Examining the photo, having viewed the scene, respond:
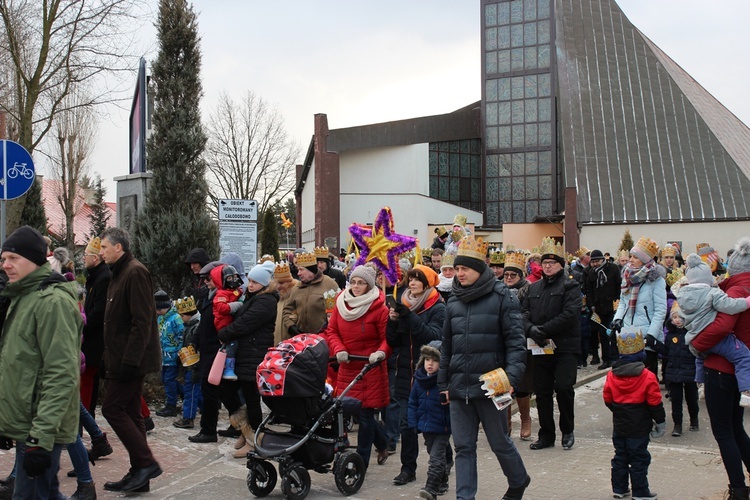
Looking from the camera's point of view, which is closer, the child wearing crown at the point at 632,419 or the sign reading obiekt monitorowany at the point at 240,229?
the child wearing crown at the point at 632,419

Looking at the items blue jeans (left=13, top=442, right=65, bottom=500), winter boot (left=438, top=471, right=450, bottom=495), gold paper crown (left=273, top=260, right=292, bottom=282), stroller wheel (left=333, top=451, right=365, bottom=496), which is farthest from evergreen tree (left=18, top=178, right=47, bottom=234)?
blue jeans (left=13, top=442, right=65, bottom=500)

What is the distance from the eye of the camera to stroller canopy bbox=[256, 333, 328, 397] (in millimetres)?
6504

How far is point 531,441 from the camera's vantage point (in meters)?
8.83

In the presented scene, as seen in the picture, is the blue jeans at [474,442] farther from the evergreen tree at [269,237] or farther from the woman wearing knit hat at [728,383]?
the evergreen tree at [269,237]

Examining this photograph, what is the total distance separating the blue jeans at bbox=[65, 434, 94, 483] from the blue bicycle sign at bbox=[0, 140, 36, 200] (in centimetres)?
443

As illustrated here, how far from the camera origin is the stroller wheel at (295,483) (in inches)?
255

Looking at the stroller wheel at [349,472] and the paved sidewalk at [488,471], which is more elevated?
the stroller wheel at [349,472]

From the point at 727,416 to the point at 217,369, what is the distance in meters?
4.61

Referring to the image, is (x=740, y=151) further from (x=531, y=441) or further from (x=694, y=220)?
(x=531, y=441)

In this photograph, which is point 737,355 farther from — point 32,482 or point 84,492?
point 84,492

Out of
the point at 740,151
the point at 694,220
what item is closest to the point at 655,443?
the point at 694,220

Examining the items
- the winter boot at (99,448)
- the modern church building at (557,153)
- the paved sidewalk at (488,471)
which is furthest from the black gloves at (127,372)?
the modern church building at (557,153)

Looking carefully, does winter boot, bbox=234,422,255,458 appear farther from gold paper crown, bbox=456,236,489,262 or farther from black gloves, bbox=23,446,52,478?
black gloves, bbox=23,446,52,478

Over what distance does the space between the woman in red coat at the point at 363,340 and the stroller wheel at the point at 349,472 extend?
0.47 meters
